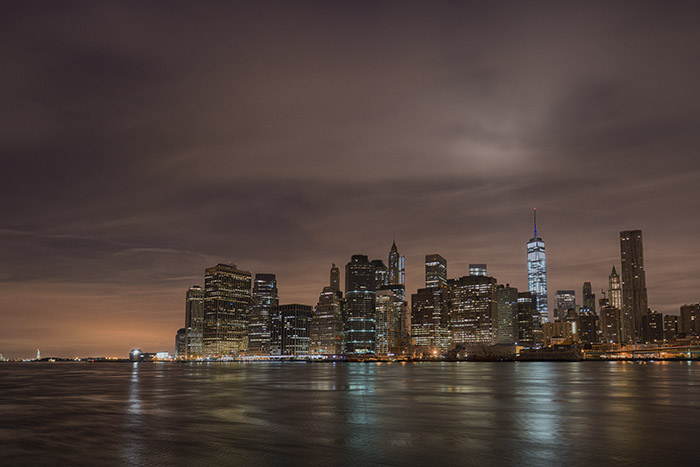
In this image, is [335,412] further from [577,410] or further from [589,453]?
[589,453]

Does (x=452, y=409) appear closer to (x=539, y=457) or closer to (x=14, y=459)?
(x=539, y=457)

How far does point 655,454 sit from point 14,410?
53.0 metres

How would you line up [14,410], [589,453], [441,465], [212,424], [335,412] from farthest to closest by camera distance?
[14,410] → [335,412] → [212,424] → [589,453] → [441,465]

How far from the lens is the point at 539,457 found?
1096 inches

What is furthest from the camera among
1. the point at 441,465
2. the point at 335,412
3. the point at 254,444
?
the point at 335,412

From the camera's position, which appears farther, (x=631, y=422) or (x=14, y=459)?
(x=631, y=422)

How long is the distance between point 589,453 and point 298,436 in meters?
16.4

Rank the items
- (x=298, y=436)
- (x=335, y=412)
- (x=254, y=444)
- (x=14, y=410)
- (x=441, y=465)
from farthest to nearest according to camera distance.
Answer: (x=14, y=410) < (x=335, y=412) < (x=298, y=436) < (x=254, y=444) < (x=441, y=465)

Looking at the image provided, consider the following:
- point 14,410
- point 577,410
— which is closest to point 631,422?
point 577,410

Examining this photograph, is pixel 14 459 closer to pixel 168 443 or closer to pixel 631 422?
pixel 168 443

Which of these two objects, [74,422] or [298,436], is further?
[74,422]

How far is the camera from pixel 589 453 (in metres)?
28.8

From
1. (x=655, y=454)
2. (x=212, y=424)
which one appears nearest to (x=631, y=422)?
(x=655, y=454)

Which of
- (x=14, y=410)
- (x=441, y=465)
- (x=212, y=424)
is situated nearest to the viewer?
(x=441, y=465)
